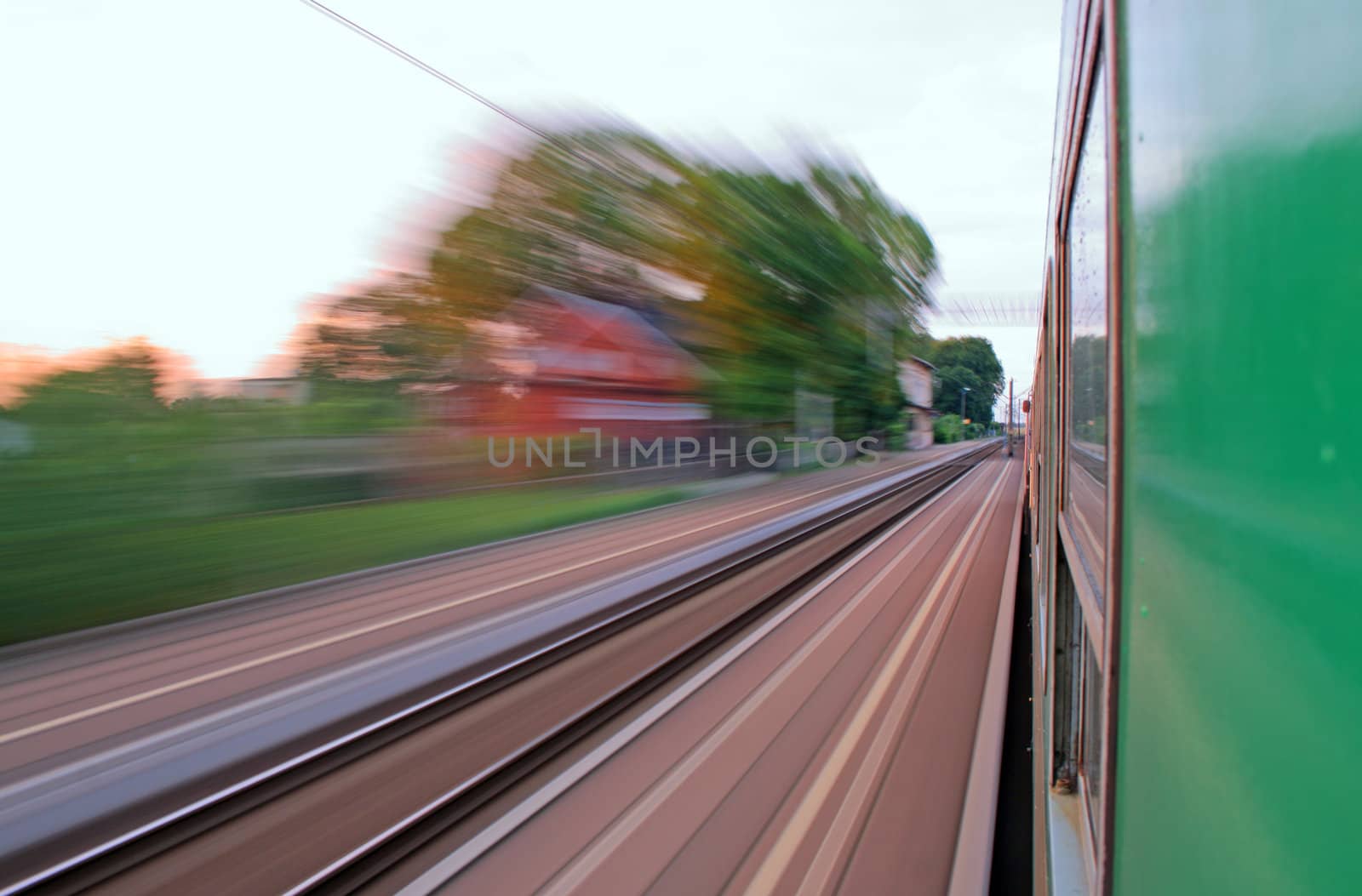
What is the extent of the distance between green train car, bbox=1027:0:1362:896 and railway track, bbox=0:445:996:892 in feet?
9.15

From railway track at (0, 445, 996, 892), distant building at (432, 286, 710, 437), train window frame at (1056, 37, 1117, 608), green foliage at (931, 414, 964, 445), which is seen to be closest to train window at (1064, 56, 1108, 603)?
train window frame at (1056, 37, 1117, 608)

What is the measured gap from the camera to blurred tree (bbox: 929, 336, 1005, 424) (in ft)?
220

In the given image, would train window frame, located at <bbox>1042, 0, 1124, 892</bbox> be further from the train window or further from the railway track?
Result: the railway track

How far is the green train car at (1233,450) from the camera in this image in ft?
0.89

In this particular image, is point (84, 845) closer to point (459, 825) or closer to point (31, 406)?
point (459, 825)

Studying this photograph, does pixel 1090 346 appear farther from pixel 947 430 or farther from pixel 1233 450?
pixel 947 430

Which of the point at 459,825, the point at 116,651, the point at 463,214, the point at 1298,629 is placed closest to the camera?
the point at 1298,629

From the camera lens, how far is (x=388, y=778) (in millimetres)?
3238

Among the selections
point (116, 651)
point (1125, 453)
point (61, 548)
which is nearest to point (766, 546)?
point (116, 651)

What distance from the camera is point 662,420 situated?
59.5 feet

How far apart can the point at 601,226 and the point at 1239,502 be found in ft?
54.4

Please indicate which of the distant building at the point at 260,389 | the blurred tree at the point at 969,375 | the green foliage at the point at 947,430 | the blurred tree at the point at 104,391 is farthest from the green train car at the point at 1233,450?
the blurred tree at the point at 969,375

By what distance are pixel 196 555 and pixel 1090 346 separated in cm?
801

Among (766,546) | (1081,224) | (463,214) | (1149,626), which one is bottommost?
(766,546)
